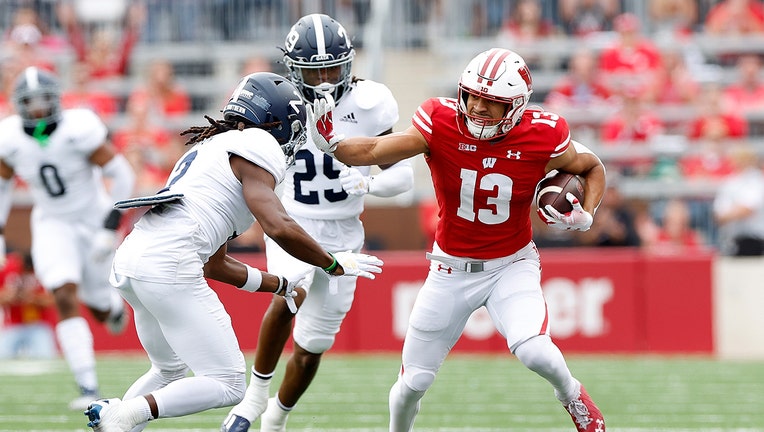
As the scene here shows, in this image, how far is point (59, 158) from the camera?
27.3 ft

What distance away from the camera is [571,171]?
5.63 metres

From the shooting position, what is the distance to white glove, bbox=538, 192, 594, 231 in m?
5.37

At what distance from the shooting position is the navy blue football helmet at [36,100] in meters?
8.16

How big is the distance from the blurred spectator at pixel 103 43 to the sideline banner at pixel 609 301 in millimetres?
4355

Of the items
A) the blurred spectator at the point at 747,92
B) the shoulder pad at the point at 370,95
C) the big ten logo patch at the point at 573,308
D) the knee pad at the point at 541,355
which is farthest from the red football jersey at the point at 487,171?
the blurred spectator at the point at 747,92

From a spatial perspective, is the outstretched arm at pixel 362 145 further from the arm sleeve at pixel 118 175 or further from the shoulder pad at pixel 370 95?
the arm sleeve at pixel 118 175

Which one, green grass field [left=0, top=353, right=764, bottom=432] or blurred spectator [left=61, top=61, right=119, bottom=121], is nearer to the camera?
green grass field [left=0, top=353, right=764, bottom=432]

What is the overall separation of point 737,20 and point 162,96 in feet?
20.9

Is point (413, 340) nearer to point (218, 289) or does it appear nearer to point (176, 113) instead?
point (218, 289)

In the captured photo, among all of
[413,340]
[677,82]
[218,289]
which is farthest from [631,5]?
[413,340]

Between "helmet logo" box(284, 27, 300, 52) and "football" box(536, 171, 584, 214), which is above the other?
"helmet logo" box(284, 27, 300, 52)

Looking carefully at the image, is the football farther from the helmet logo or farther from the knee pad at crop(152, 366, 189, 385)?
the knee pad at crop(152, 366, 189, 385)

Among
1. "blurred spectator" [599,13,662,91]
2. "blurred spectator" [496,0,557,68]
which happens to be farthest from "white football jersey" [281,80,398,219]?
"blurred spectator" [496,0,557,68]

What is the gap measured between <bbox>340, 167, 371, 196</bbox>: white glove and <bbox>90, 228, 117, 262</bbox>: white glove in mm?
2638
